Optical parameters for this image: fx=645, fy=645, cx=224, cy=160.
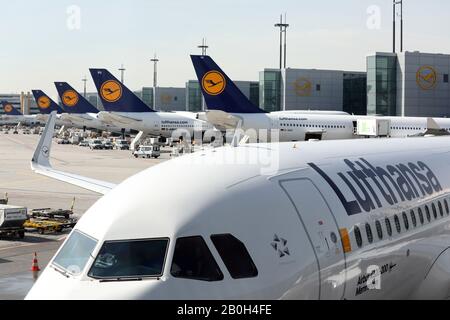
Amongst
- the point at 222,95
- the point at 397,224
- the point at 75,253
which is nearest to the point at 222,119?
the point at 222,95

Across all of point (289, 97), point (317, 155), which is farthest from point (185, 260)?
point (289, 97)

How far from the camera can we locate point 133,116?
8106 centimetres

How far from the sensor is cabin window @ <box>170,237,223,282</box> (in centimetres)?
810

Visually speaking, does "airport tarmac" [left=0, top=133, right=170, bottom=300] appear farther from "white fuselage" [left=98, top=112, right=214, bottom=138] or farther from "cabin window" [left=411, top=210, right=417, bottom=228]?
"cabin window" [left=411, top=210, right=417, bottom=228]

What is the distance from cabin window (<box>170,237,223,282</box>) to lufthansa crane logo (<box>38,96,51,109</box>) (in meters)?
131

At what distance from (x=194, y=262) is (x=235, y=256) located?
0.55 meters

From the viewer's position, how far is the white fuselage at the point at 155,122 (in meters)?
81.2

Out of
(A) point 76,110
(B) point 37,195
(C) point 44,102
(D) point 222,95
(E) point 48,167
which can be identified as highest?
(C) point 44,102

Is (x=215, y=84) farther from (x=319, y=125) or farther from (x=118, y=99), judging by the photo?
(x=118, y=99)

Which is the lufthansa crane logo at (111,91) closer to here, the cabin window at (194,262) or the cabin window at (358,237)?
the cabin window at (358,237)

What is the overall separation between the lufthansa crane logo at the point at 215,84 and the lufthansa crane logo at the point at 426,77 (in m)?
37.6

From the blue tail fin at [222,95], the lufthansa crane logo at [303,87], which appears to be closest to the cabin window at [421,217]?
the blue tail fin at [222,95]

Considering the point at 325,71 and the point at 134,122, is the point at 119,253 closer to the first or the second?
the point at 134,122

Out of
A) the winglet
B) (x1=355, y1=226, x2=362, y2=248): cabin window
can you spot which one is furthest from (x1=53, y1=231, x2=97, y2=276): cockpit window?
the winglet
